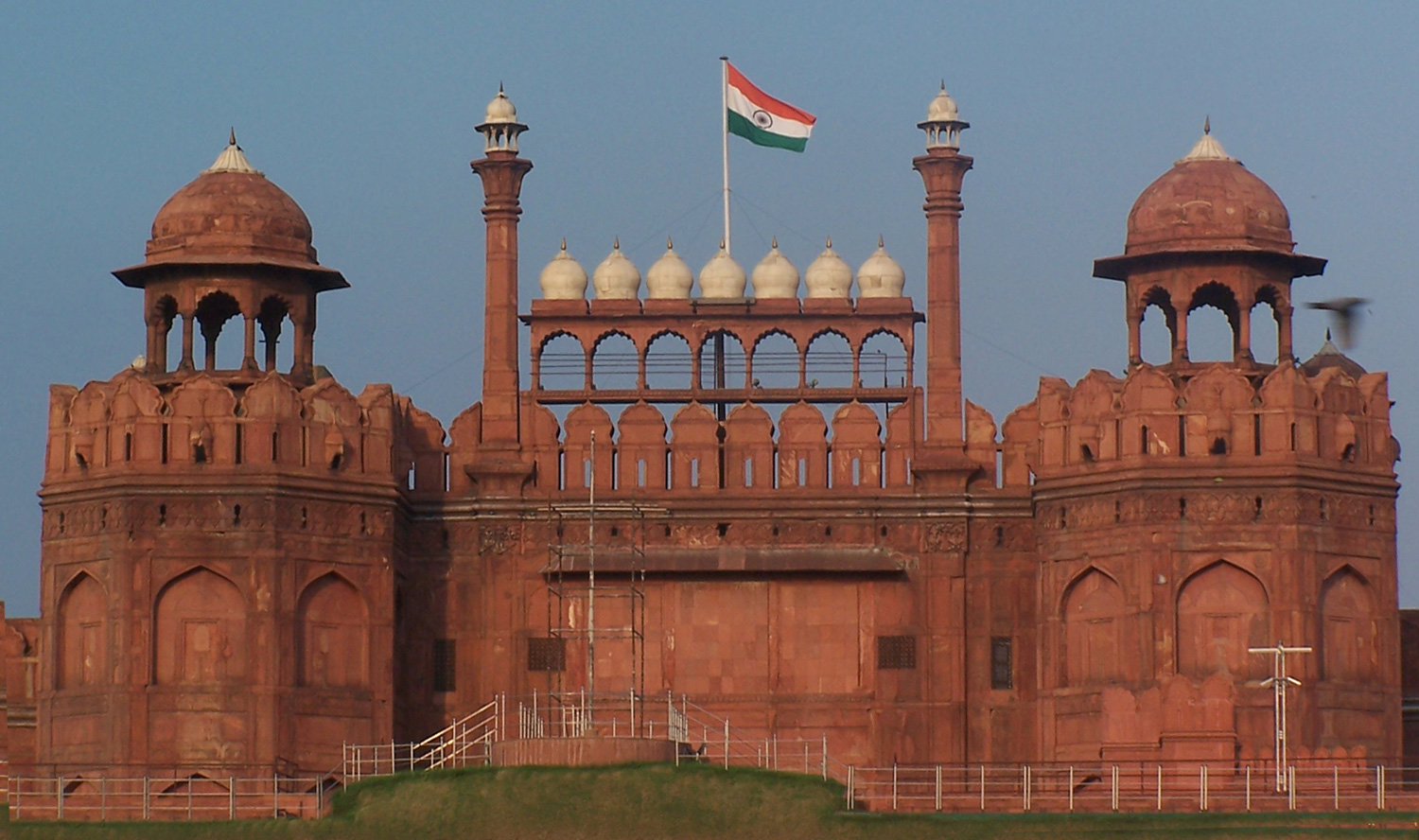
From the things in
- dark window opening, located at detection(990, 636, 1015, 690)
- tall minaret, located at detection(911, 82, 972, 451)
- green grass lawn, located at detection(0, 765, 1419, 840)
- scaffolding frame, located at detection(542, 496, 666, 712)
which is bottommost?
green grass lawn, located at detection(0, 765, 1419, 840)

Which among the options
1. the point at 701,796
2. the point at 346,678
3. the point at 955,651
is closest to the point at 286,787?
the point at 346,678

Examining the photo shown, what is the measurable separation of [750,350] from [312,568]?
39.6 feet

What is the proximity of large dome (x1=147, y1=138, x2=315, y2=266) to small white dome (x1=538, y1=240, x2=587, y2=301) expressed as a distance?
7.08 metres

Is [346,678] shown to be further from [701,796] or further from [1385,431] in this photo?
[1385,431]

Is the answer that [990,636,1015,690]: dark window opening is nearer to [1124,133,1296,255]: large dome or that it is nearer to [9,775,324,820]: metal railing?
[1124,133,1296,255]: large dome

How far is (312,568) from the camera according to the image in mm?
68812

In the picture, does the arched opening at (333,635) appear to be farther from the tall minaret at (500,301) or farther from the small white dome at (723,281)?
the small white dome at (723,281)

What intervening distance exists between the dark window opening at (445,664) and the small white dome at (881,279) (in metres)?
11.8

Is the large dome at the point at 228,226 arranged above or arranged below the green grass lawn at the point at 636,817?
above

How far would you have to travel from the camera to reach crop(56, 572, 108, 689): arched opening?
68.5m

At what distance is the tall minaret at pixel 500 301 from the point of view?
7288 cm

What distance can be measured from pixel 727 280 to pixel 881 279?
3.15 metres

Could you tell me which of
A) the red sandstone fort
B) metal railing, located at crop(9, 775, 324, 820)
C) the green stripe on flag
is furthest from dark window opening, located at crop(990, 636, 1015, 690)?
metal railing, located at crop(9, 775, 324, 820)

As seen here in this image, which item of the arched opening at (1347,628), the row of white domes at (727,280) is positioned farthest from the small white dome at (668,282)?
the arched opening at (1347,628)
